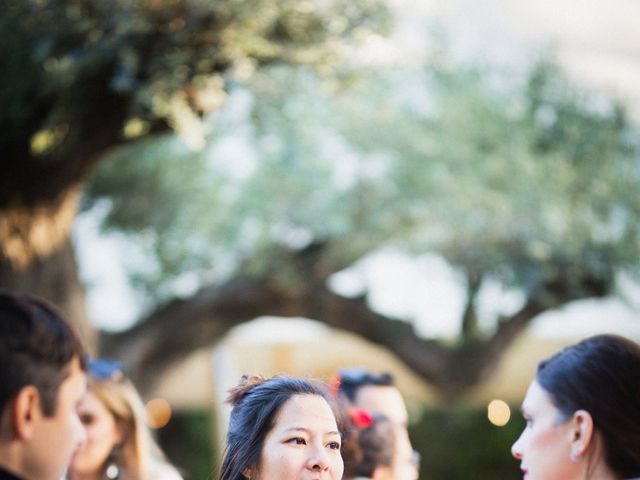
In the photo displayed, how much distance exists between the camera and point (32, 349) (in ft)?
6.29

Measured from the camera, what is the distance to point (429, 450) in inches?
536

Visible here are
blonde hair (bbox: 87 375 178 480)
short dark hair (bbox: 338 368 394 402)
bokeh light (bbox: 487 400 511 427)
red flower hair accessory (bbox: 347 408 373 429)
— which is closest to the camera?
red flower hair accessory (bbox: 347 408 373 429)

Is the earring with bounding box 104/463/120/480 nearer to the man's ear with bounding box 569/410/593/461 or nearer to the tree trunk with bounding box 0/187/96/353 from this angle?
the man's ear with bounding box 569/410/593/461

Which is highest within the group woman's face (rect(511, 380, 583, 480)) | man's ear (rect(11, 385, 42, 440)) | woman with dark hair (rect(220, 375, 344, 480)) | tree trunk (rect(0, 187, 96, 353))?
man's ear (rect(11, 385, 42, 440))

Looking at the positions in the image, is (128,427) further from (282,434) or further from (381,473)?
(282,434)

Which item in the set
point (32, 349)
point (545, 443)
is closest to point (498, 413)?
point (545, 443)

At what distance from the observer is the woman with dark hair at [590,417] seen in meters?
2.27

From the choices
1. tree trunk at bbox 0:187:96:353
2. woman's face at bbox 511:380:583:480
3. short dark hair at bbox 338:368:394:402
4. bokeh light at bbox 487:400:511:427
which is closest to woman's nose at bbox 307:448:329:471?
woman's face at bbox 511:380:583:480

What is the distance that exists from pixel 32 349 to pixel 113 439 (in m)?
2.19

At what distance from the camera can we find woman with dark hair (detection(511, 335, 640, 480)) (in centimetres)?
227

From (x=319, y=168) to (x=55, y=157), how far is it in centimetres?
361

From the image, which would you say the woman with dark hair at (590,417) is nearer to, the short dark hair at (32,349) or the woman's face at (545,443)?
the woman's face at (545,443)

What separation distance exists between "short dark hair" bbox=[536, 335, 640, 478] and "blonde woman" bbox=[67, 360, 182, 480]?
2029mm

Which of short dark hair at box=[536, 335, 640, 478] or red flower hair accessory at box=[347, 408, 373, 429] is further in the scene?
red flower hair accessory at box=[347, 408, 373, 429]
